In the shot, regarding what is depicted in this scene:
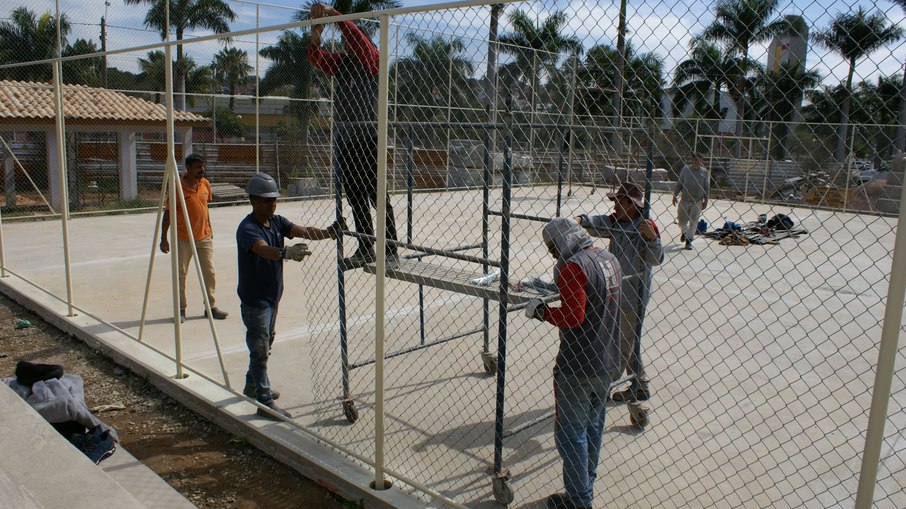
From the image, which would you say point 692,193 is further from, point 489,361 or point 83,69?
point 83,69

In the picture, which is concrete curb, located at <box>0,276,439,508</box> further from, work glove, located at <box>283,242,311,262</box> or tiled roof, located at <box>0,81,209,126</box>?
tiled roof, located at <box>0,81,209,126</box>

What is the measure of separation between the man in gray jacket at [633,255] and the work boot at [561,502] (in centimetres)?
135

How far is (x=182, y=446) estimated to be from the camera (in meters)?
4.81

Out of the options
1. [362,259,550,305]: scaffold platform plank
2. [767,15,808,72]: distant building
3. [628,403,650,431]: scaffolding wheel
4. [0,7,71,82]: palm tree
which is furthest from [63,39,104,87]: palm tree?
[767,15,808,72]: distant building

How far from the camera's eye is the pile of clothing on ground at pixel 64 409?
173 inches

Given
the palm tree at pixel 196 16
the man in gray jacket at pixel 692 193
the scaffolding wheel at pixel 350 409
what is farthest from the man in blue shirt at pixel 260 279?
the palm tree at pixel 196 16

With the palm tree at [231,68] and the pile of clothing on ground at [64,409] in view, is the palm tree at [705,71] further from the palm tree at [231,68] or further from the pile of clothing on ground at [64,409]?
the palm tree at [231,68]

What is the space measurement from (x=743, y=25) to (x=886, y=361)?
4.43ft

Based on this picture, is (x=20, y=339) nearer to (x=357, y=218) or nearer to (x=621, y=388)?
(x=357, y=218)

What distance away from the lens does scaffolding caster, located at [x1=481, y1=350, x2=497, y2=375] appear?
610 centimetres

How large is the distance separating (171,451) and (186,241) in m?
3.35

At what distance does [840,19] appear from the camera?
2223 millimetres

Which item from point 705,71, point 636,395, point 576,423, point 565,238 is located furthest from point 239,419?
point 705,71

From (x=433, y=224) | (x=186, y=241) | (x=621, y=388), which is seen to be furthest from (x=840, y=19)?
(x=433, y=224)
